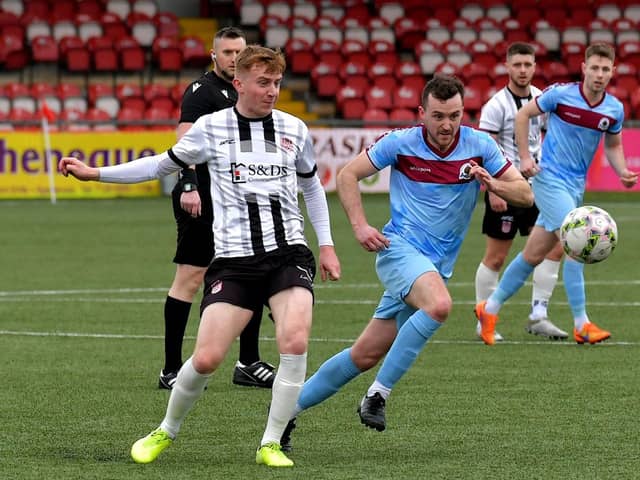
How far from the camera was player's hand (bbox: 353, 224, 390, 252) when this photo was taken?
685cm

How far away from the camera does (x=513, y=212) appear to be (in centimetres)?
1112

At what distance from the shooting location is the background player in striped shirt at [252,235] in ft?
20.5

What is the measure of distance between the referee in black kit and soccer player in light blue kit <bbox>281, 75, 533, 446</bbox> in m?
1.31

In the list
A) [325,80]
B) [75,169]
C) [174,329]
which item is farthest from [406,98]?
[75,169]

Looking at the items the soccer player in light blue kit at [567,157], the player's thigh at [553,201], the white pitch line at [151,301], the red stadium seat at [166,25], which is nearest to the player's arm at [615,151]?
the soccer player in light blue kit at [567,157]

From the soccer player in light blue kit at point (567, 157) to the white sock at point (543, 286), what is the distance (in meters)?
0.49

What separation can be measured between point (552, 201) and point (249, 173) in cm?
432

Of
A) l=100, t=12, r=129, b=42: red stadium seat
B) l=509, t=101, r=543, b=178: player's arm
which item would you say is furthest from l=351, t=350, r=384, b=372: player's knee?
l=100, t=12, r=129, b=42: red stadium seat

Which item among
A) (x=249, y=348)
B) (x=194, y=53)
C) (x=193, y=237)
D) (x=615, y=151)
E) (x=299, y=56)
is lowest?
(x=299, y=56)

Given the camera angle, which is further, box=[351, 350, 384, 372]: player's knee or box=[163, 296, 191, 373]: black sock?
box=[163, 296, 191, 373]: black sock

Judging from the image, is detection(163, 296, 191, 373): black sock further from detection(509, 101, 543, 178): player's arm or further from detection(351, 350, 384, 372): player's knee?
detection(509, 101, 543, 178): player's arm

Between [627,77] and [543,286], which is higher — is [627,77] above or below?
below

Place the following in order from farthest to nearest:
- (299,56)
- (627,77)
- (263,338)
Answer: (627,77) → (299,56) → (263,338)

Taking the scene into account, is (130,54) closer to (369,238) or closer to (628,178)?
(628,178)
